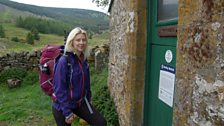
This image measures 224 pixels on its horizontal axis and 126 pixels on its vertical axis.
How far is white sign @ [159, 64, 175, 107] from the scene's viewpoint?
153 inches

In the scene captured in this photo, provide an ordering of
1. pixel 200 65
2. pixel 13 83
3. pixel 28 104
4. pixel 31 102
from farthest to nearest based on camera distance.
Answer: pixel 13 83 → pixel 31 102 → pixel 28 104 → pixel 200 65

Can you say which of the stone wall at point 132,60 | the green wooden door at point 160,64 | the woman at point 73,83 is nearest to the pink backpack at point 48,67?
the woman at point 73,83

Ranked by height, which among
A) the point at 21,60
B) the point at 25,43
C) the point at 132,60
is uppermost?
the point at 132,60

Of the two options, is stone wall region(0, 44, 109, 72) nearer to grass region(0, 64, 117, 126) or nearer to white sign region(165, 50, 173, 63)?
grass region(0, 64, 117, 126)

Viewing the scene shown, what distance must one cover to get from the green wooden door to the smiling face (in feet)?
3.40

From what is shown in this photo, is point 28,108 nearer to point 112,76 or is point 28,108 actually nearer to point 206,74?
point 112,76

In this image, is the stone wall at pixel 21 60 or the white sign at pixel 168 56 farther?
the stone wall at pixel 21 60

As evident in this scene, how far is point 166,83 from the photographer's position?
13.3 ft

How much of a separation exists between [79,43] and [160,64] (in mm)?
1152

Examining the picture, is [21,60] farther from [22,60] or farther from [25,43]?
[25,43]

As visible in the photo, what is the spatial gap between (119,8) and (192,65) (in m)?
3.36

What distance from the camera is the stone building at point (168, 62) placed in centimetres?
238

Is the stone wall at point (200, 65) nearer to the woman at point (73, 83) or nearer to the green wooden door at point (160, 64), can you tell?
the green wooden door at point (160, 64)

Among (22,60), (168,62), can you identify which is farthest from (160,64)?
(22,60)
